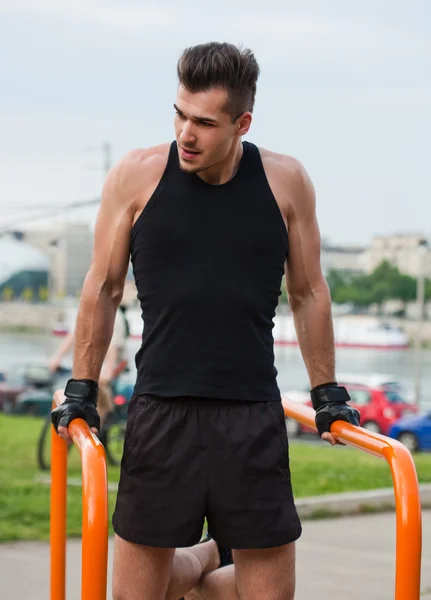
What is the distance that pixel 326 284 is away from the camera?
2.74 metres

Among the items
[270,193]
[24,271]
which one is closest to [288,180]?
[270,193]

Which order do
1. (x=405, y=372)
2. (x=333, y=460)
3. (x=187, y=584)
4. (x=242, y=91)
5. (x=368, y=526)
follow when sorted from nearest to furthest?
(x=242, y=91) < (x=187, y=584) < (x=368, y=526) < (x=333, y=460) < (x=405, y=372)

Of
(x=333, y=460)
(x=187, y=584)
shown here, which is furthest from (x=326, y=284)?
(x=333, y=460)

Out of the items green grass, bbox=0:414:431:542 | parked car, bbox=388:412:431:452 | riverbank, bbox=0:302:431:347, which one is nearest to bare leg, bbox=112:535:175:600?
green grass, bbox=0:414:431:542

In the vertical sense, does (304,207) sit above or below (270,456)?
above

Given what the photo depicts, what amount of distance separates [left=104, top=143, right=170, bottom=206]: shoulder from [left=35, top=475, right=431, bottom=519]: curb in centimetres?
376

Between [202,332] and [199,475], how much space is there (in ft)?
1.06

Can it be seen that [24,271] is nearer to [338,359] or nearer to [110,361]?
[338,359]

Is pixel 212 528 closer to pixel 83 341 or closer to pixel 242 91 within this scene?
pixel 83 341

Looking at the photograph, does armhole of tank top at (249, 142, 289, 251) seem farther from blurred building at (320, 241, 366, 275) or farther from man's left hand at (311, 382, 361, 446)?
blurred building at (320, 241, 366, 275)

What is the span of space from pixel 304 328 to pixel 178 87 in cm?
68

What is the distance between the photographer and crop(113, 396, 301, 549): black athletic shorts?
2500mm

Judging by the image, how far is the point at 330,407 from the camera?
8.79 ft

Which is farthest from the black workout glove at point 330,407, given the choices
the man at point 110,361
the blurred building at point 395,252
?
the blurred building at point 395,252
